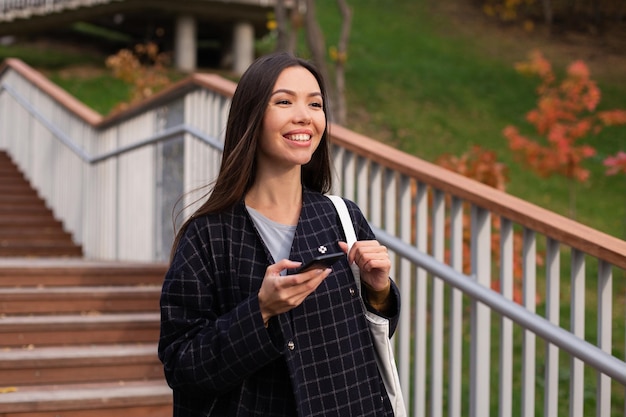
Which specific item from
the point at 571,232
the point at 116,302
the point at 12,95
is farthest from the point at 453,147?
the point at 571,232

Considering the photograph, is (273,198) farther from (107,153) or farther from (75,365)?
(107,153)

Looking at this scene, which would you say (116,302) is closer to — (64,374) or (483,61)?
(64,374)

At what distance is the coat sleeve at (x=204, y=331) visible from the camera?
212cm

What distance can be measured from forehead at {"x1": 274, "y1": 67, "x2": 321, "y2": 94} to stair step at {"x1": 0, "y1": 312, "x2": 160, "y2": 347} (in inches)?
127

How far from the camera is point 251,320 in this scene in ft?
6.93

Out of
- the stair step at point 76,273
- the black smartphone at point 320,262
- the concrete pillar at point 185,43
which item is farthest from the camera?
the concrete pillar at point 185,43

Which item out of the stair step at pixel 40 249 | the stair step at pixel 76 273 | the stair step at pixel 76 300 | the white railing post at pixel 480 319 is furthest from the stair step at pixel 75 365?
the stair step at pixel 40 249

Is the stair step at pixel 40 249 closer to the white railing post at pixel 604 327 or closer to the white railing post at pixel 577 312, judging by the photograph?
the white railing post at pixel 577 312

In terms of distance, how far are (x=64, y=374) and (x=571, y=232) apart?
2.88 metres

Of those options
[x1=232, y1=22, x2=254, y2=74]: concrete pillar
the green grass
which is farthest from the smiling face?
[x1=232, y1=22, x2=254, y2=74]: concrete pillar

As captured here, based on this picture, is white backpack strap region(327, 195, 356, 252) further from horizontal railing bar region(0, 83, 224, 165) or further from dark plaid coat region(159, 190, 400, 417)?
horizontal railing bar region(0, 83, 224, 165)

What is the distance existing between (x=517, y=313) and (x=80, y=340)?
286cm

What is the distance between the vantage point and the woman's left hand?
2.19 metres

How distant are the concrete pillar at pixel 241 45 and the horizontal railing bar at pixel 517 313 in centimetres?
1826
